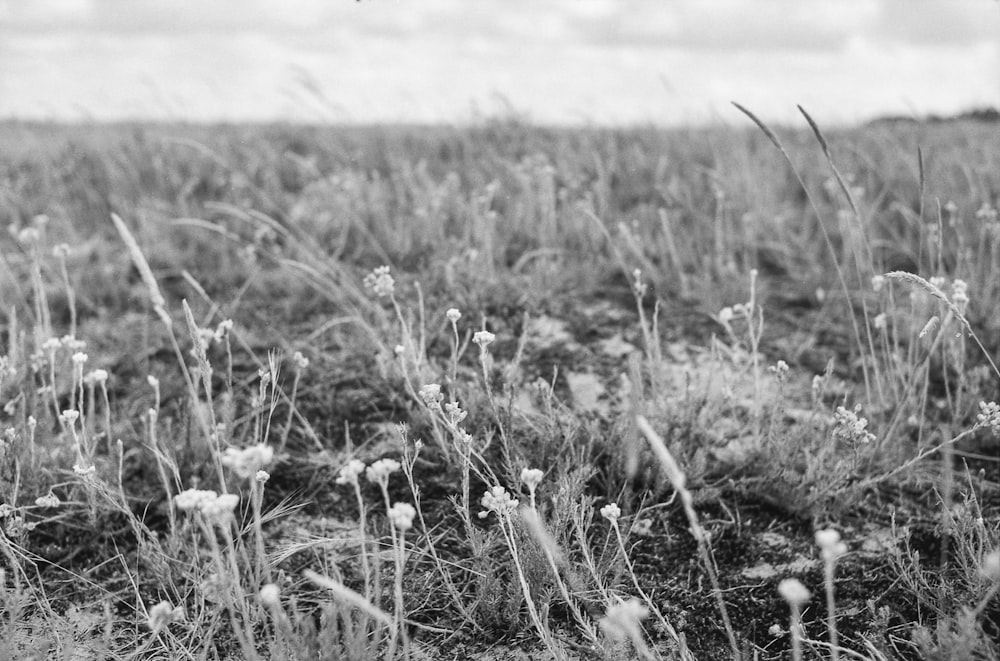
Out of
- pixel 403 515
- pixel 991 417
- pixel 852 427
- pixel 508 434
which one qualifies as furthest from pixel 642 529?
pixel 403 515

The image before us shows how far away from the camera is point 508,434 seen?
266cm

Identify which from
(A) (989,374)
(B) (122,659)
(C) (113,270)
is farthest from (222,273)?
(A) (989,374)

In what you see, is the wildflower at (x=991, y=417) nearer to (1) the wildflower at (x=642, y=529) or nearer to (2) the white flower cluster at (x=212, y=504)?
(1) the wildflower at (x=642, y=529)

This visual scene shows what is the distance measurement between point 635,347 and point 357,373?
127 centimetres

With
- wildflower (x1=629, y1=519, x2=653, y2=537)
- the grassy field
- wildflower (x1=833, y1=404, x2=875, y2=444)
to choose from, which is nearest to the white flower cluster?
the grassy field

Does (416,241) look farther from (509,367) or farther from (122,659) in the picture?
(122,659)

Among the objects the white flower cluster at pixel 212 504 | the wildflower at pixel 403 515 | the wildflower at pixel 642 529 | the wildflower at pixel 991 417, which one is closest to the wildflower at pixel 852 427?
the wildflower at pixel 991 417

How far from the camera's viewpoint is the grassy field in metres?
2.10

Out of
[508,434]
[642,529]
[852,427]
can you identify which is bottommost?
[642,529]

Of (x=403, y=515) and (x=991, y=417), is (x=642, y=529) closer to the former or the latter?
(x=991, y=417)

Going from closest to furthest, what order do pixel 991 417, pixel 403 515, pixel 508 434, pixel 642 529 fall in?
pixel 403 515, pixel 991 417, pixel 642 529, pixel 508 434

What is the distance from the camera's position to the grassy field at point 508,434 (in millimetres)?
2100

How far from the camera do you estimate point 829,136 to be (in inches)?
335

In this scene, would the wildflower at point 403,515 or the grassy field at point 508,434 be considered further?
the grassy field at point 508,434
